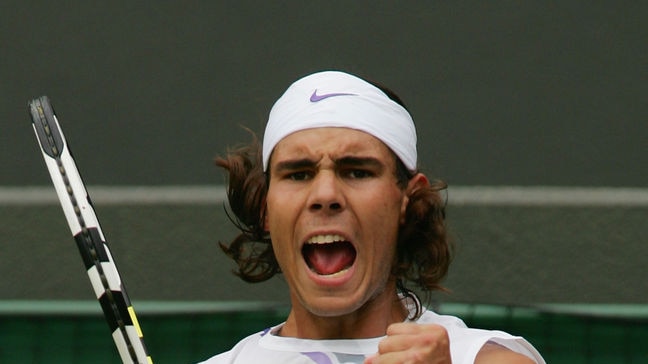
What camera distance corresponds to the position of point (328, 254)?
4266 millimetres

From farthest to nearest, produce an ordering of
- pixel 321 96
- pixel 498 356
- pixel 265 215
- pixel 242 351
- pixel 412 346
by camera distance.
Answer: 1. pixel 265 215
2. pixel 242 351
3. pixel 321 96
4. pixel 498 356
5. pixel 412 346

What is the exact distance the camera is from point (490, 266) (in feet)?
24.2

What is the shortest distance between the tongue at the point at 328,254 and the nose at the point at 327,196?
13 cm

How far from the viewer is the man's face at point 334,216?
13.7ft

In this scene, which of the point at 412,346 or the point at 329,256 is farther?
the point at 329,256

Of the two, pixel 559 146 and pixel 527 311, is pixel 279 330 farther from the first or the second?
pixel 559 146

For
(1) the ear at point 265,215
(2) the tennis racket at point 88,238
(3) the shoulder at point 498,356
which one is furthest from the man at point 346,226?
(2) the tennis racket at point 88,238

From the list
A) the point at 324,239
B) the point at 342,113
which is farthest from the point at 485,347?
the point at 342,113

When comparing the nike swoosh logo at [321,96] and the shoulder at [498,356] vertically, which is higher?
the nike swoosh logo at [321,96]

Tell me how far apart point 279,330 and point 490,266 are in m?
2.97

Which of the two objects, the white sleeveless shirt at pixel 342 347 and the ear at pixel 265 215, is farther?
the ear at pixel 265 215

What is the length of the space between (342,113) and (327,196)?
0.89 feet

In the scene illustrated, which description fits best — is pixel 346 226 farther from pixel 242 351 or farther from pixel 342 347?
pixel 242 351

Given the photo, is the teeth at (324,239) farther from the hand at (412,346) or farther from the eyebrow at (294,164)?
the hand at (412,346)
